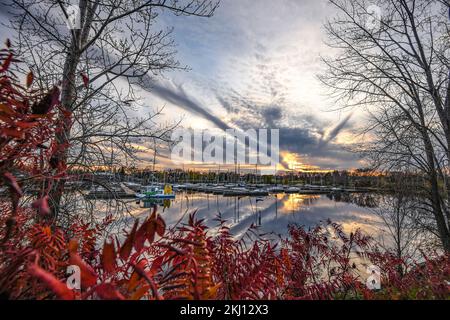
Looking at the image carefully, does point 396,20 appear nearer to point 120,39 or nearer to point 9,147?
point 120,39

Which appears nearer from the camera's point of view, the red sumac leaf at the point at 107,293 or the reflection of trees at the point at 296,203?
the red sumac leaf at the point at 107,293

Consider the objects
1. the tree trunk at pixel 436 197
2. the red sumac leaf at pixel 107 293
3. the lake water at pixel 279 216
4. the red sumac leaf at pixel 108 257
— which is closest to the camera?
the red sumac leaf at pixel 107 293

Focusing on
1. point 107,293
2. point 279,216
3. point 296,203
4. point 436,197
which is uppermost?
point 107,293

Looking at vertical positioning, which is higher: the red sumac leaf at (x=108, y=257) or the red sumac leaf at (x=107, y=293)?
the red sumac leaf at (x=108, y=257)

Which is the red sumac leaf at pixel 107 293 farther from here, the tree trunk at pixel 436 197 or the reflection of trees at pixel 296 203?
the reflection of trees at pixel 296 203

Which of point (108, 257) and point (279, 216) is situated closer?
point (108, 257)

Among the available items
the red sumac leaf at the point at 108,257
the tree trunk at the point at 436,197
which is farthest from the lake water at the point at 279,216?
the tree trunk at the point at 436,197

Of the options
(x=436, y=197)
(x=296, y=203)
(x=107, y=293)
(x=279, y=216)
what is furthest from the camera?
(x=296, y=203)

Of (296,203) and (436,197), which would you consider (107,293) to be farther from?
(296,203)

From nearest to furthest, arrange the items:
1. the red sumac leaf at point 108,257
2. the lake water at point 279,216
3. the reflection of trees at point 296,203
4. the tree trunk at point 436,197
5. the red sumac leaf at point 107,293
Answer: the red sumac leaf at point 107,293
the red sumac leaf at point 108,257
the tree trunk at point 436,197
the lake water at point 279,216
the reflection of trees at point 296,203

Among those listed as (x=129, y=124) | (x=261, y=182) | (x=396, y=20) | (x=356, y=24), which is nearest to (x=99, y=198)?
(x=129, y=124)

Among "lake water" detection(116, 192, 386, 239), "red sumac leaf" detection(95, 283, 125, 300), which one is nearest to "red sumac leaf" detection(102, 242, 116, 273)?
"red sumac leaf" detection(95, 283, 125, 300)

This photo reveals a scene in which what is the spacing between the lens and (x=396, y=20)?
7.27m

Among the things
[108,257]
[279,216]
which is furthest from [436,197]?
[279,216]
